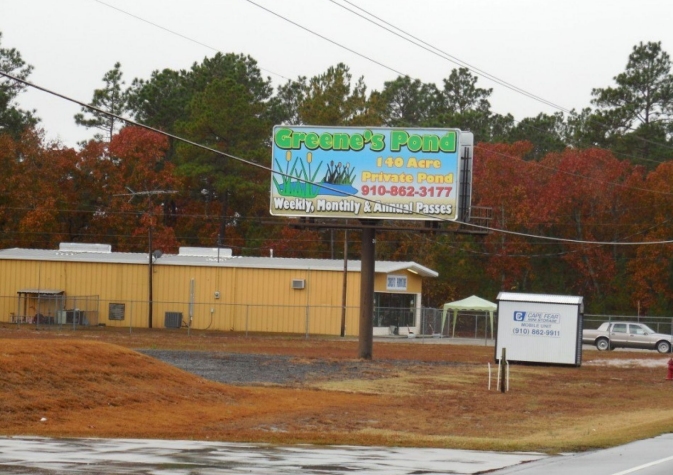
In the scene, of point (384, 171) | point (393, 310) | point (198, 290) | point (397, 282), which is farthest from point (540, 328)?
point (198, 290)

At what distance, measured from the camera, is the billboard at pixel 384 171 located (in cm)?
4519

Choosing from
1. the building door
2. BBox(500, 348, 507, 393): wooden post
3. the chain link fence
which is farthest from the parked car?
BBox(500, 348, 507, 393): wooden post

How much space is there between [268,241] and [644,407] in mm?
58257

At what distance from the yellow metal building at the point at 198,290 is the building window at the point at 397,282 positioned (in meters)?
0.06

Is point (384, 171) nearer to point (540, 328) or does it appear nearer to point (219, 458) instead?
point (540, 328)

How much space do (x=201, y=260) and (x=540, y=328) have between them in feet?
96.2

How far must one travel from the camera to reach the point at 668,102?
294ft

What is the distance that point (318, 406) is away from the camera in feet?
91.0

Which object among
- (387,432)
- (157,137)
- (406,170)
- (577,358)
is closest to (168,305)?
(157,137)

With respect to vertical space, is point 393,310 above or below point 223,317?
above

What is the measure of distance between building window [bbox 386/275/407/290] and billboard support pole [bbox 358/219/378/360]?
22.4 meters

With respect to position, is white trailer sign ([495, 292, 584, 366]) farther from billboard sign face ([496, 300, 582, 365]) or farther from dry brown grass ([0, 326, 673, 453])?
dry brown grass ([0, 326, 673, 453])

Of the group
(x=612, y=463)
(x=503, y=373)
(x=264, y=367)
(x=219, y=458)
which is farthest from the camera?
(x=264, y=367)

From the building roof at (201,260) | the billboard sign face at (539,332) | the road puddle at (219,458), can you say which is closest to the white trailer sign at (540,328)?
the billboard sign face at (539,332)
